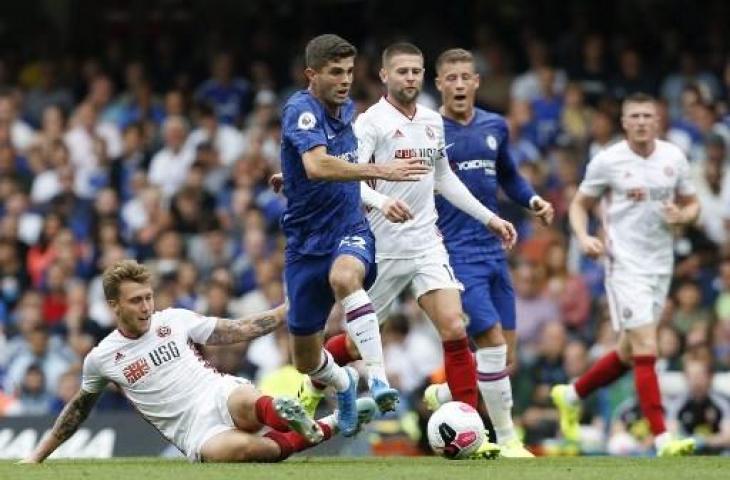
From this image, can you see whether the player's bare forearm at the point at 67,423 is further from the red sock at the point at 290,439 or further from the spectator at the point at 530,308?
the spectator at the point at 530,308

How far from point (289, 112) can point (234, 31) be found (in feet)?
40.7

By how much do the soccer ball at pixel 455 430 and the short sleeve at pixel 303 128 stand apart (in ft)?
5.79

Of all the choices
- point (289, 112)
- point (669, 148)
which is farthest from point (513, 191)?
point (289, 112)

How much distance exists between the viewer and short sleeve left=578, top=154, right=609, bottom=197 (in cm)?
1421

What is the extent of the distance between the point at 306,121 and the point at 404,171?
2.30 feet

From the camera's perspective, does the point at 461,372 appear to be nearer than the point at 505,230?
Yes

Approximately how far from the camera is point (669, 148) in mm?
14250

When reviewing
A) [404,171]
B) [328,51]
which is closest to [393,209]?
[404,171]

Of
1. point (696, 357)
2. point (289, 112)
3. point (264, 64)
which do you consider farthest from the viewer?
point (264, 64)

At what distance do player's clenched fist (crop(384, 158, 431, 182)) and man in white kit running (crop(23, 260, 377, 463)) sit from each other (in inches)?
53.4

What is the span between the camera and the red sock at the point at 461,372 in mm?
12406

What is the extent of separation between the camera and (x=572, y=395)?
14.7 metres

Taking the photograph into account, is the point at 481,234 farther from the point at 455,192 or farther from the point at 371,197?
the point at 371,197

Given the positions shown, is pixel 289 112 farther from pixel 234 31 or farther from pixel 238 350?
pixel 234 31
